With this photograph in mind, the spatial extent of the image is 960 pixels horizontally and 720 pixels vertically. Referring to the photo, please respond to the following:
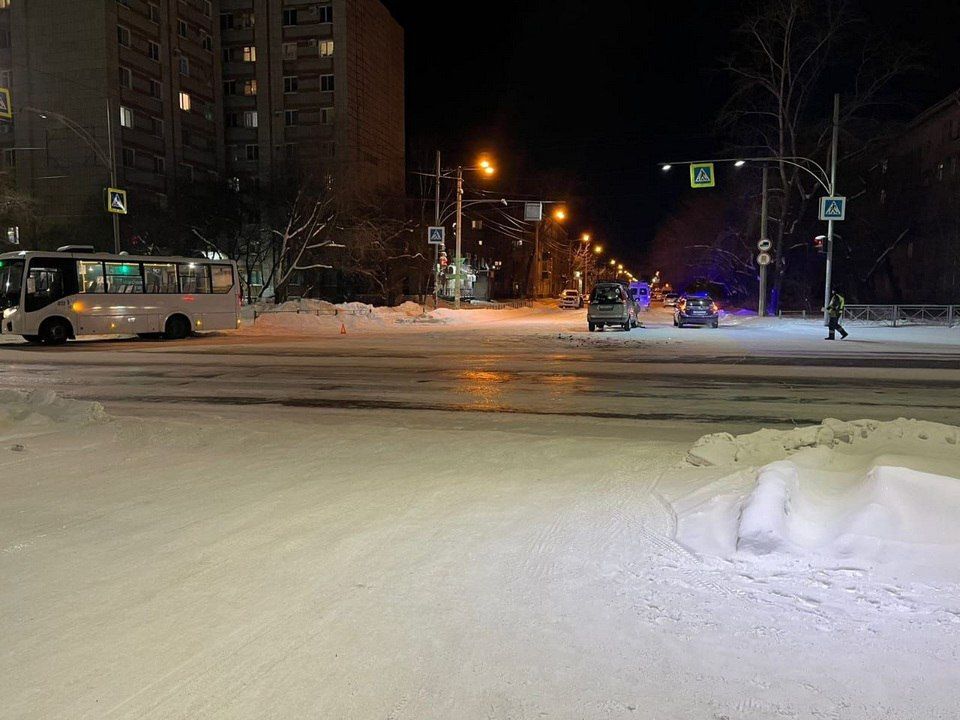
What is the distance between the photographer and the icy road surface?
3.02 meters

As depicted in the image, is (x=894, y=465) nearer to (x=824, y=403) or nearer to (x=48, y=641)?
(x=48, y=641)

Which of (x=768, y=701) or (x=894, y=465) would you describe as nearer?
(x=768, y=701)

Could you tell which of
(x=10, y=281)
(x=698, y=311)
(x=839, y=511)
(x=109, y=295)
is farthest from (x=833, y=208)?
(x=10, y=281)

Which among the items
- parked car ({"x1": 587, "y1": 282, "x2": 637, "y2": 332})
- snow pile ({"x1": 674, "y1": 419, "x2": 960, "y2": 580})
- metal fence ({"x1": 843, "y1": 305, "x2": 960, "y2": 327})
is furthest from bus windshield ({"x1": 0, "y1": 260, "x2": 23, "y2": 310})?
metal fence ({"x1": 843, "y1": 305, "x2": 960, "y2": 327})

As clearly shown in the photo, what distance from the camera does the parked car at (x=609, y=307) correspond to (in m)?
29.6

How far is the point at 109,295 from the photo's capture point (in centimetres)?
2448

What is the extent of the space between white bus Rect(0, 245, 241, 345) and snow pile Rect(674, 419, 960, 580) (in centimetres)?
2453

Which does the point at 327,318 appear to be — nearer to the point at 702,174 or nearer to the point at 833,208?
the point at 702,174

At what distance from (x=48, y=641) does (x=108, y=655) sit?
1.34 feet

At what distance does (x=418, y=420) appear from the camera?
951cm

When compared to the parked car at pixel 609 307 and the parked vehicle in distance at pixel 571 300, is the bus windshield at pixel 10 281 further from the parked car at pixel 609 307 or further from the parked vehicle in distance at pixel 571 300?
the parked vehicle in distance at pixel 571 300

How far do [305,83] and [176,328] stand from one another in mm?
44222

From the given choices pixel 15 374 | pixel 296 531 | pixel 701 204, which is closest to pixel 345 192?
pixel 15 374

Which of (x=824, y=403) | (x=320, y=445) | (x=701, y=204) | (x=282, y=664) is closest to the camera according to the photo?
(x=282, y=664)
